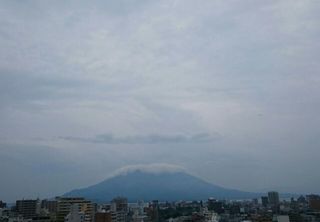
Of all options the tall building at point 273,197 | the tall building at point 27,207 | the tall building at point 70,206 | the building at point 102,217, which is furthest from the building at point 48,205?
the tall building at point 273,197

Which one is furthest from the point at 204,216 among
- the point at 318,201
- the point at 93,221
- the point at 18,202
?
the point at 18,202

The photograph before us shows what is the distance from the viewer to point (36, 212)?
49656 mm

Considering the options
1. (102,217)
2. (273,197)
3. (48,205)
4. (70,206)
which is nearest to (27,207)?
(48,205)

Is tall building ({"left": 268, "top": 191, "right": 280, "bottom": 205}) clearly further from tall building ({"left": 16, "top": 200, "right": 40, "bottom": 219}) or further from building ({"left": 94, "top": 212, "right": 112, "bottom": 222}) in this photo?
building ({"left": 94, "top": 212, "right": 112, "bottom": 222})

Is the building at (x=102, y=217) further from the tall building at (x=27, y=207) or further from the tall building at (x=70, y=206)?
the tall building at (x=27, y=207)

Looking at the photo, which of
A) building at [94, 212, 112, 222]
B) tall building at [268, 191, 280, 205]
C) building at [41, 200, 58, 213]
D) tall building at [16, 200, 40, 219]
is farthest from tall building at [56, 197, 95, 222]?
tall building at [268, 191, 280, 205]

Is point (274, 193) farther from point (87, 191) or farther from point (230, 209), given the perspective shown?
point (87, 191)

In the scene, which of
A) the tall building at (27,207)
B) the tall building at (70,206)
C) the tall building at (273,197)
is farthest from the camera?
the tall building at (273,197)

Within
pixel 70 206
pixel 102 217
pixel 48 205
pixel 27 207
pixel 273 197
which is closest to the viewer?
pixel 102 217

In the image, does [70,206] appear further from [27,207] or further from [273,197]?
[273,197]

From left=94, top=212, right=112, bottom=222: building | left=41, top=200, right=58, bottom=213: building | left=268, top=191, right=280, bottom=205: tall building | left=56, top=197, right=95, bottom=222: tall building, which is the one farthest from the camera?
left=268, top=191, right=280, bottom=205: tall building

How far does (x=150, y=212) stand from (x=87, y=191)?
135467 mm

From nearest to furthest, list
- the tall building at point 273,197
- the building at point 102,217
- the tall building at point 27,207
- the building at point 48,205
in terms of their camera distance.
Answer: the building at point 102,217 < the tall building at point 27,207 < the building at point 48,205 < the tall building at point 273,197

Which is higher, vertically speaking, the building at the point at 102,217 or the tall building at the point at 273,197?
the tall building at the point at 273,197
